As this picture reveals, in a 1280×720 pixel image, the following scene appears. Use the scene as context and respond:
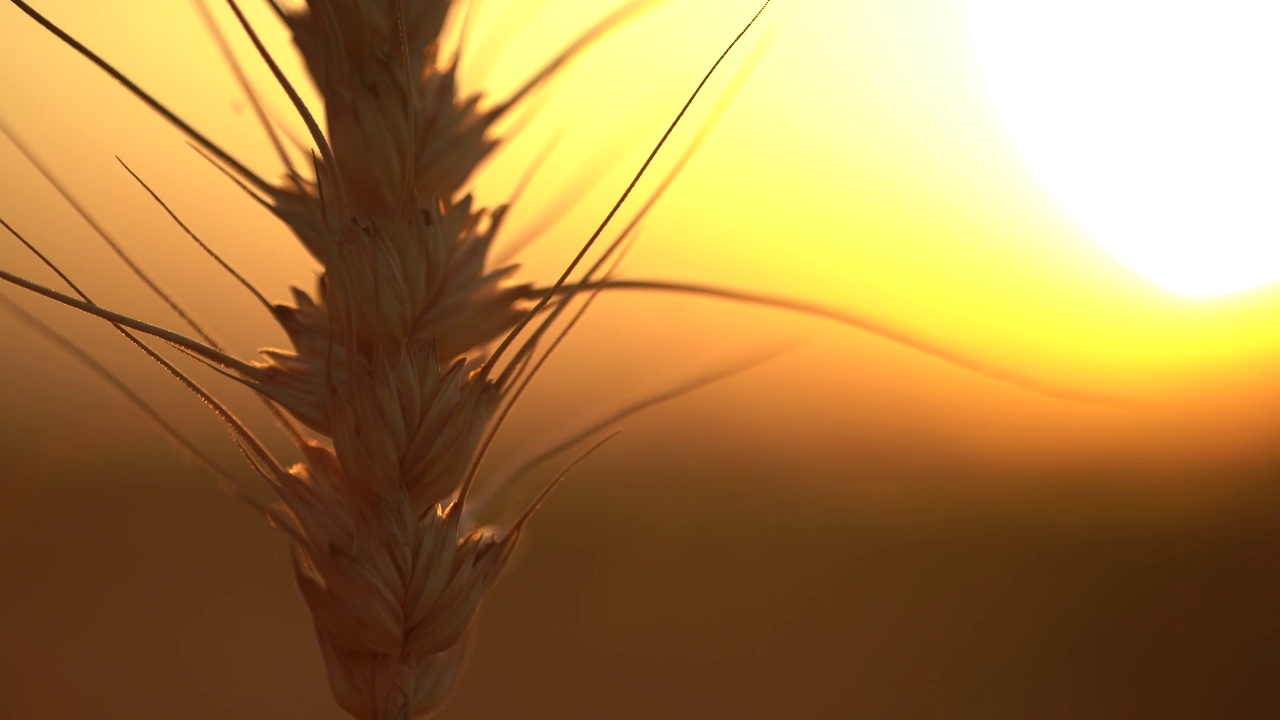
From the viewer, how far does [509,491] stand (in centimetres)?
31

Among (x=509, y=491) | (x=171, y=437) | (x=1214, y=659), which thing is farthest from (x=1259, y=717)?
(x=171, y=437)

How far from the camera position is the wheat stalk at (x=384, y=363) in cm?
23

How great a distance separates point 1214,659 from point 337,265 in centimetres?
75

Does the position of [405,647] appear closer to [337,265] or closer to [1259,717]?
[337,265]

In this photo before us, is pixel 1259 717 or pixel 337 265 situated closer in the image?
pixel 337 265

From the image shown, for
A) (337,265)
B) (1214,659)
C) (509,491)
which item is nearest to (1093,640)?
(1214,659)

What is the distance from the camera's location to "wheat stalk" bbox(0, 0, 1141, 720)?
Answer: 0.76ft

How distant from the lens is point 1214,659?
0.67m

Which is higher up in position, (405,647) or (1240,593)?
(1240,593)

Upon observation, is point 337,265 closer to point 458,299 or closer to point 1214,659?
point 458,299

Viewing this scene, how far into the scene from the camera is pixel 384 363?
24 centimetres

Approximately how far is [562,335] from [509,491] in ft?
0.23

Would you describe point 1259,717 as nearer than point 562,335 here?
No

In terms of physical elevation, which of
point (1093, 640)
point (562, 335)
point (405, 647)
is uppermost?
point (1093, 640)
